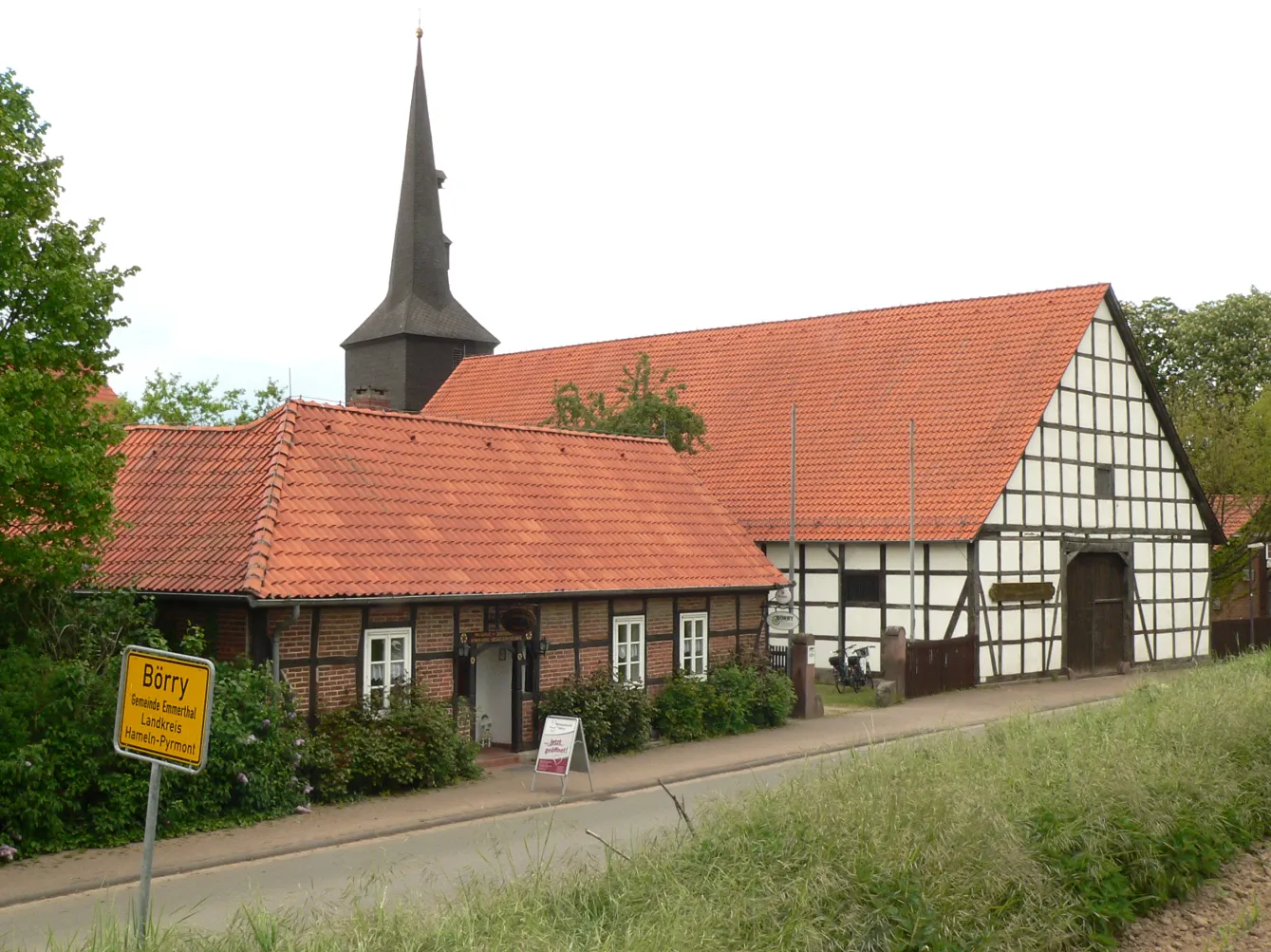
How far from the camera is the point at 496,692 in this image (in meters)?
19.9

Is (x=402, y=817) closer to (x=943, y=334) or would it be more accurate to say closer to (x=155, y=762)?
(x=155, y=762)

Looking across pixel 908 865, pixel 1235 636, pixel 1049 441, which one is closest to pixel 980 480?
pixel 1049 441

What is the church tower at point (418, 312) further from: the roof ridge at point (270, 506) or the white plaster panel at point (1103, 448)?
the roof ridge at point (270, 506)

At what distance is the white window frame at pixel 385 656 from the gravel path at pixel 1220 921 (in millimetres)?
9695

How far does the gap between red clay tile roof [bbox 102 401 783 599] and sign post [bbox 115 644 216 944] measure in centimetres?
790

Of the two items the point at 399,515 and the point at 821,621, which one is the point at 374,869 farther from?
the point at 821,621

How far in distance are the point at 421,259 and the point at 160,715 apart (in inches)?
1568

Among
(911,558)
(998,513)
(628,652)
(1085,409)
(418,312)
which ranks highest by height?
(418,312)

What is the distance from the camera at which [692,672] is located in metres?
22.3

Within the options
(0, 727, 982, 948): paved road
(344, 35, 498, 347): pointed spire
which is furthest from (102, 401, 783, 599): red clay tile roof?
(344, 35, 498, 347): pointed spire

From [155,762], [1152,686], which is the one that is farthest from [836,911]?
[1152,686]

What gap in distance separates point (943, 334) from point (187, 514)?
21.4m

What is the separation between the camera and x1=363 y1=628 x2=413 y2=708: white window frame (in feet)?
56.2

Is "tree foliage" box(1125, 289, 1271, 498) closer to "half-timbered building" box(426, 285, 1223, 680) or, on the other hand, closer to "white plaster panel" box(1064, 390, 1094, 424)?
"half-timbered building" box(426, 285, 1223, 680)
